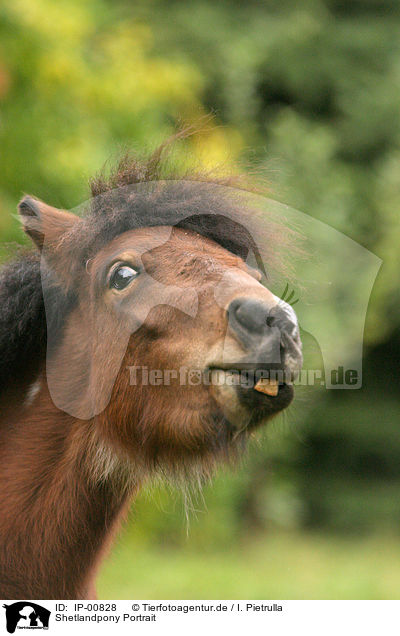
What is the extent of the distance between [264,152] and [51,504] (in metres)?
6.72

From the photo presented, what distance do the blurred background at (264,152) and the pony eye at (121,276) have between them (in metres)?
3.75

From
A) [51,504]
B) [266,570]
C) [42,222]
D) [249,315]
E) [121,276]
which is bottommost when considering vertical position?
[266,570]

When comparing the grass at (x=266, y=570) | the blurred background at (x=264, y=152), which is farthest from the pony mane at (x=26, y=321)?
the blurred background at (x=264, y=152)

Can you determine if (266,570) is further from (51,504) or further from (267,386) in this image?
(267,386)

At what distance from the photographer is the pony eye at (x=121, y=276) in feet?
9.72

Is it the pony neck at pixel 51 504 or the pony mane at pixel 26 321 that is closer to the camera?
the pony neck at pixel 51 504

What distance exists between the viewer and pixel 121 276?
2.97 m

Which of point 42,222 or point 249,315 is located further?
point 42,222

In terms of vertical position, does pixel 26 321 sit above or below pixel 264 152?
below

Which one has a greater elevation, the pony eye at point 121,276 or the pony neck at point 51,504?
the pony eye at point 121,276
